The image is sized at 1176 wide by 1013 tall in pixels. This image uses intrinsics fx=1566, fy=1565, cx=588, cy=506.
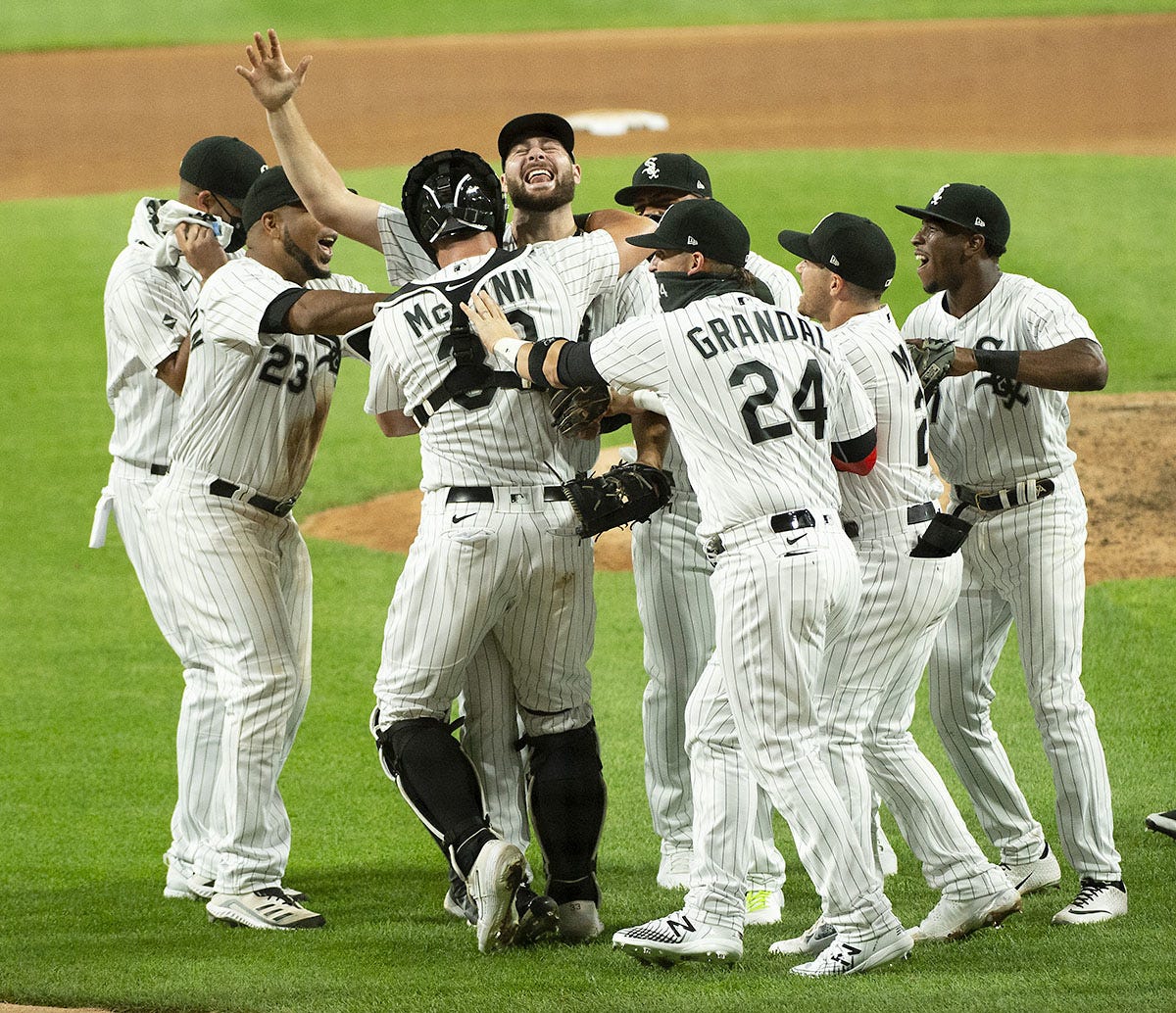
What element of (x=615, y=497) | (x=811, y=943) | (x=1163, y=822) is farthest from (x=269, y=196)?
(x=1163, y=822)

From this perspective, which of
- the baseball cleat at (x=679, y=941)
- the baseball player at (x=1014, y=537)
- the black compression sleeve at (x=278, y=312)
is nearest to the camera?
the baseball cleat at (x=679, y=941)

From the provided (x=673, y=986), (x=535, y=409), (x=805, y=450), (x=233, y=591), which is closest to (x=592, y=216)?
(x=535, y=409)

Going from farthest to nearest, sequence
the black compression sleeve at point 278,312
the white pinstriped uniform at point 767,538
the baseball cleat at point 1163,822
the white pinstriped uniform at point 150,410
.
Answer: the baseball cleat at point 1163,822 < the white pinstriped uniform at point 150,410 < the black compression sleeve at point 278,312 < the white pinstriped uniform at point 767,538

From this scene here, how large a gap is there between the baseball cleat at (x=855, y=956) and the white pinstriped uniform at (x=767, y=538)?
26mm

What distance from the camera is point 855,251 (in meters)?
4.27

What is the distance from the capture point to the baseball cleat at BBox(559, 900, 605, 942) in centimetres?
437

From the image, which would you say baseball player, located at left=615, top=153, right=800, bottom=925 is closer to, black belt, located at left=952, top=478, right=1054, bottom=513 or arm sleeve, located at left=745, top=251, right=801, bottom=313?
arm sleeve, located at left=745, top=251, right=801, bottom=313

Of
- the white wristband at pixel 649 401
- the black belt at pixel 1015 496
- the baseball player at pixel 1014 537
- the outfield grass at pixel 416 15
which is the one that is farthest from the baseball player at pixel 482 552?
the outfield grass at pixel 416 15

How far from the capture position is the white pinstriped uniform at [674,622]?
5.04 metres

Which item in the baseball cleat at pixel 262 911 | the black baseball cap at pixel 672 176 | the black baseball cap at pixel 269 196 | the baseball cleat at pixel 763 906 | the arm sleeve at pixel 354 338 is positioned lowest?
the baseball cleat at pixel 763 906

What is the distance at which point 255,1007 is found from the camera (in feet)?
12.6

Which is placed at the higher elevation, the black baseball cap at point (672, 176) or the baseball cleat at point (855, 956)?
the black baseball cap at point (672, 176)

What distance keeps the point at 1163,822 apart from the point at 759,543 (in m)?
2.40

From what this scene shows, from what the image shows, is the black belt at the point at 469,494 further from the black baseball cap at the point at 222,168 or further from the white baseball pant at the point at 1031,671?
the black baseball cap at the point at 222,168
